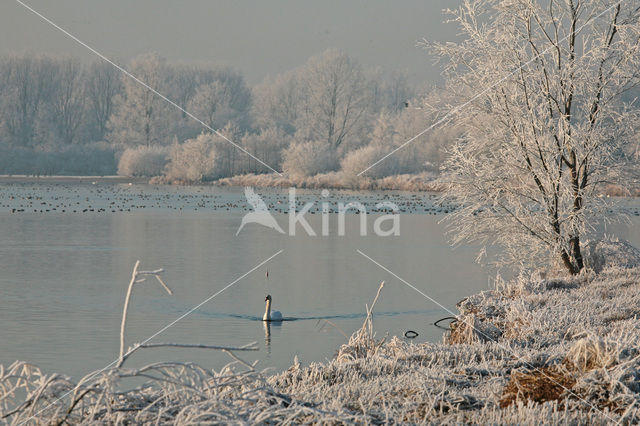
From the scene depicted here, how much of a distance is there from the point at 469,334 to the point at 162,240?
18053 mm

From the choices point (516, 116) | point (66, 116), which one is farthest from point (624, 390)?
point (66, 116)

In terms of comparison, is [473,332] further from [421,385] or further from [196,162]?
[196,162]

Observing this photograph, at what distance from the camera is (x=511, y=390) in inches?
274

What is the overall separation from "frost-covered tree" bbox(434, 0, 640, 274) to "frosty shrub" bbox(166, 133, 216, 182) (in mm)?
52563

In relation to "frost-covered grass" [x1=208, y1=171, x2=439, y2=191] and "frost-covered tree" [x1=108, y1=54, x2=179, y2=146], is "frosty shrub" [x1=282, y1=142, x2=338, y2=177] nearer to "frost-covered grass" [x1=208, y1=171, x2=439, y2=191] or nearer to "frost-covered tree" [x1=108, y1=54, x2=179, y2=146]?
"frost-covered grass" [x1=208, y1=171, x2=439, y2=191]

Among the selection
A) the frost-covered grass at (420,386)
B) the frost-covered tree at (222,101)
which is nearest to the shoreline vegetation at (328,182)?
the frost-covered tree at (222,101)

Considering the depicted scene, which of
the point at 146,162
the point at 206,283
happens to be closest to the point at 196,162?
the point at 146,162

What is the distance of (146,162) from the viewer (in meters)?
73.7

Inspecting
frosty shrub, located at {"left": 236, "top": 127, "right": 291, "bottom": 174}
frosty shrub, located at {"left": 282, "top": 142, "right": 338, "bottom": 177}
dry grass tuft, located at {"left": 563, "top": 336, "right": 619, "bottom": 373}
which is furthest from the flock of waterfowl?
dry grass tuft, located at {"left": 563, "top": 336, "right": 619, "bottom": 373}

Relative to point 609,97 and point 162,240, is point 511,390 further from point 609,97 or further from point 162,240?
point 162,240

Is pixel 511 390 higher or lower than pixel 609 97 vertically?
lower

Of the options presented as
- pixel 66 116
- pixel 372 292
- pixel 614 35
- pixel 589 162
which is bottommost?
pixel 372 292

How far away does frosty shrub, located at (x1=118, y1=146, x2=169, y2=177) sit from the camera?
241 feet

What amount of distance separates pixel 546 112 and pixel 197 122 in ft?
275
